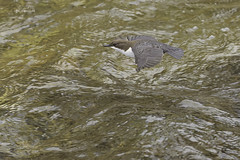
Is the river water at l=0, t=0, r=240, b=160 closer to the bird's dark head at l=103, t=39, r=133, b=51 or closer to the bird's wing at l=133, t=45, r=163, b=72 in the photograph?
the bird's dark head at l=103, t=39, r=133, b=51

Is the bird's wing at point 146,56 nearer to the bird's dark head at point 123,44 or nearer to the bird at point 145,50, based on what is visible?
the bird at point 145,50

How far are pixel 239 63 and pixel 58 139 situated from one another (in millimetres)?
3180

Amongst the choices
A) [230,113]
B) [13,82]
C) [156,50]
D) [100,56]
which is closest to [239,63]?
[156,50]

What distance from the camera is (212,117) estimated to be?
13.4 ft

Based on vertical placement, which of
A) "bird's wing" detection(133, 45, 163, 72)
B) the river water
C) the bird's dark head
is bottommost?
the river water

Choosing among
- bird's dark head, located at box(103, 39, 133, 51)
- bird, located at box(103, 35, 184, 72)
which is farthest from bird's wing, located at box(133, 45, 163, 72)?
bird's dark head, located at box(103, 39, 133, 51)

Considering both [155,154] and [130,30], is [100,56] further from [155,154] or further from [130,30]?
[155,154]

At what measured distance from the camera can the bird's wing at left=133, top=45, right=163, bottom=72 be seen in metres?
4.79

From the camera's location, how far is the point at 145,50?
17.6 feet

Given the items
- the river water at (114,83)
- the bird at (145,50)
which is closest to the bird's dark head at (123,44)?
the bird at (145,50)

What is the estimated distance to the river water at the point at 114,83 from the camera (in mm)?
3686

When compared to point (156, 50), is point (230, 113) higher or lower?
lower

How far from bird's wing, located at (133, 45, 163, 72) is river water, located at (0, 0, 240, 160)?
0.44 metres

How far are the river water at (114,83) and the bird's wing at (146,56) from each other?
438 mm
